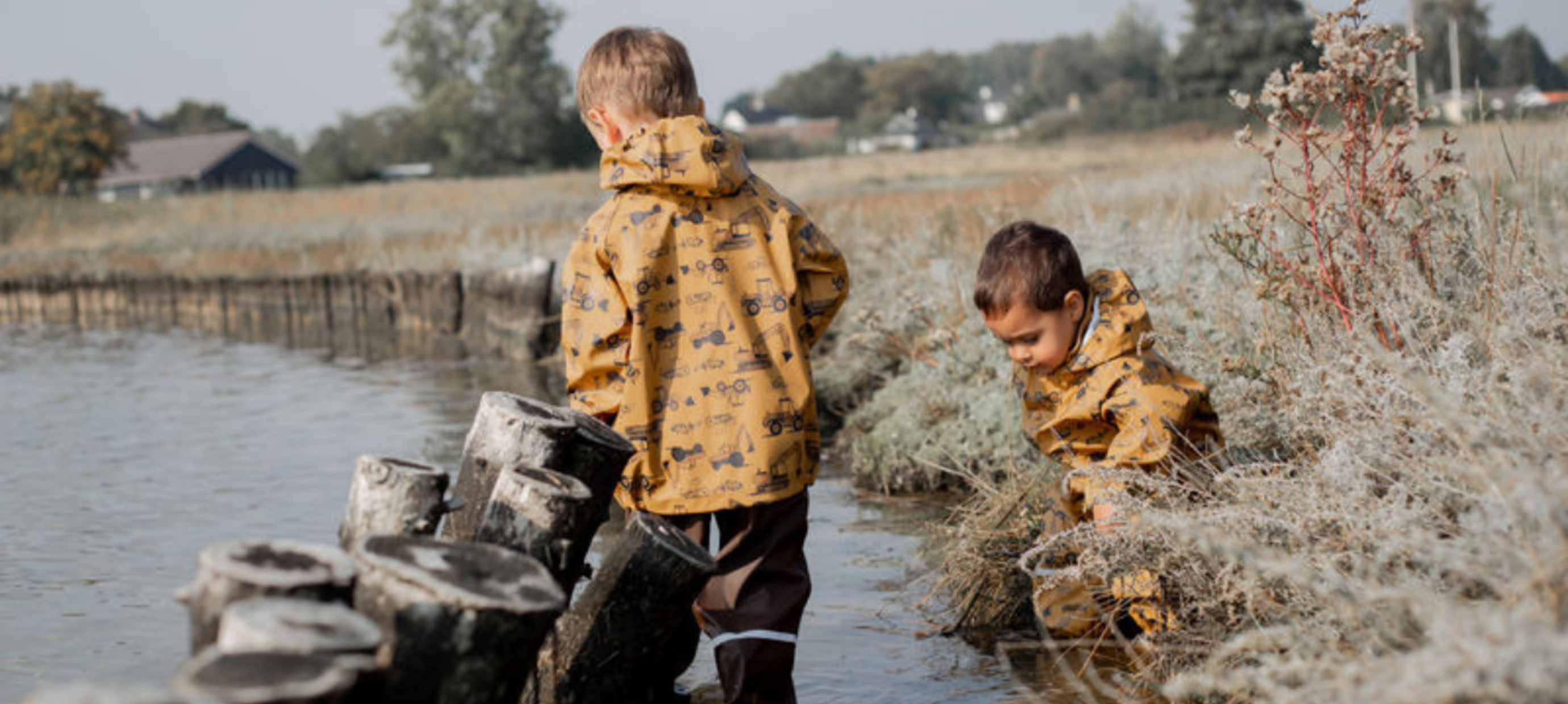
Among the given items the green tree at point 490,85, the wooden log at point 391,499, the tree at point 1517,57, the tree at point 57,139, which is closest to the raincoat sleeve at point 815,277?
the wooden log at point 391,499

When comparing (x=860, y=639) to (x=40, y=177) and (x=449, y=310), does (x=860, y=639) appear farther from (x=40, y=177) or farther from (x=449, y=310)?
(x=40, y=177)

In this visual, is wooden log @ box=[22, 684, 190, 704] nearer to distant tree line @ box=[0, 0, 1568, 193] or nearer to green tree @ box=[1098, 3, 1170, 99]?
distant tree line @ box=[0, 0, 1568, 193]

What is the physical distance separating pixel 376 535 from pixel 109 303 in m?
19.1

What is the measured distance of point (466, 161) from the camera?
72438 mm

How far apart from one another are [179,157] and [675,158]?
94229mm

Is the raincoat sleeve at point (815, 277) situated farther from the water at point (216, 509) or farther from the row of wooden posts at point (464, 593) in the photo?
the water at point (216, 509)

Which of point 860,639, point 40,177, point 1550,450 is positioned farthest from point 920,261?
point 40,177

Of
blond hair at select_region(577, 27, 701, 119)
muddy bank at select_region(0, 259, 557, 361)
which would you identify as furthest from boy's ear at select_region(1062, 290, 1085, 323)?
muddy bank at select_region(0, 259, 557, 361)

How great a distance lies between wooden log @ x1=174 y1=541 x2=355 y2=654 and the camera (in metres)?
2.38

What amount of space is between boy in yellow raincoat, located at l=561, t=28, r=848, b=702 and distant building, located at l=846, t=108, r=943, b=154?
7446 cm

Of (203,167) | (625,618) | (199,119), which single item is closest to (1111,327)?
(625,618)

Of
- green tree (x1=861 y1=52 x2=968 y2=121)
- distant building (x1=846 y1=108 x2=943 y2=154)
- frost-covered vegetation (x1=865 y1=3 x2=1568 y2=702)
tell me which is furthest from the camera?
green tree (x1=861 y1=52 x2=968 y2=121)

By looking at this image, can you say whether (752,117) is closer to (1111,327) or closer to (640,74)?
(640,74)

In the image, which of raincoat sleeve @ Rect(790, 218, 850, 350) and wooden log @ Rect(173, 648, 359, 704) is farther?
raincoat sleeve @ Rect(790, 218, 850, 350)
